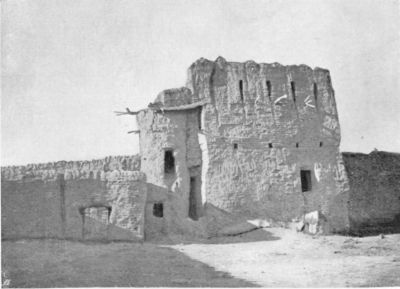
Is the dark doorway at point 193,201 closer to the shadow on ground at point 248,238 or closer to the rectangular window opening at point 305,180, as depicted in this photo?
the shadow on ground at point 248,238

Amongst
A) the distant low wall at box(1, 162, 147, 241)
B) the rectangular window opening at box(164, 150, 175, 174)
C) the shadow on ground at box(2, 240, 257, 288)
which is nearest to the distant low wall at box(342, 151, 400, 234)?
the rectangular window opening at box(164, 150, 175, 174)

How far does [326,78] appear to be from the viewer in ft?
73.6

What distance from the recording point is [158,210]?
66.1 feet

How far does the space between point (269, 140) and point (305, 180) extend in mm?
2200

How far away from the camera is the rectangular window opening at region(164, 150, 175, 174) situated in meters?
21.0

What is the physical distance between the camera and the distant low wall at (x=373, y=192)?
24.4m

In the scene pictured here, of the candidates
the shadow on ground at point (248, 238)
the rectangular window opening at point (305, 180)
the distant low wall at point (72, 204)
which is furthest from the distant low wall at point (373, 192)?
the distant low wall at point (72, 204)

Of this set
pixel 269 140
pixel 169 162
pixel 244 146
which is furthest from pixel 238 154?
pixel 169 162

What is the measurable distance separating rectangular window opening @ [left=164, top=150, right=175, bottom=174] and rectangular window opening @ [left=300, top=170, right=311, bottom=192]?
15.5 feet

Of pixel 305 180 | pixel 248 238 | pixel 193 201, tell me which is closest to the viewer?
pixel 248 238

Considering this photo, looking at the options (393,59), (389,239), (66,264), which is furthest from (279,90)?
(66,264)

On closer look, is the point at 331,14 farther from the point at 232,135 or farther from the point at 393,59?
the point at 232,135

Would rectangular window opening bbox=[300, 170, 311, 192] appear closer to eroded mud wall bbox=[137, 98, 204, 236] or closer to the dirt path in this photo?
the dirt path

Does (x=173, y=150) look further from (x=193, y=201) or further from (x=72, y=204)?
(x=72, y=204)
